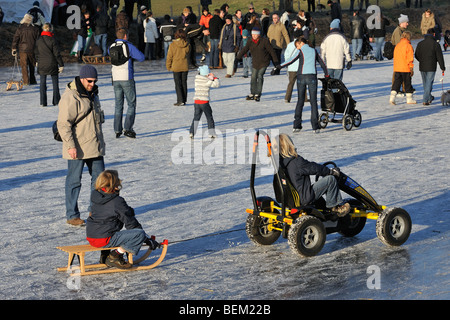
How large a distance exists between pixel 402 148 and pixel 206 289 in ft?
24.0

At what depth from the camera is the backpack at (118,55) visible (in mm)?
14070

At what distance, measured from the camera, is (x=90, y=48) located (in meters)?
29.8

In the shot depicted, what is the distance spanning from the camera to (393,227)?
807 cm

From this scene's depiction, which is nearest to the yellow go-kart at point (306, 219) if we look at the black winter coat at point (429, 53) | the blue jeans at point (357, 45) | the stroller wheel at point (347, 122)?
the stroller wheel at point (347, 122)

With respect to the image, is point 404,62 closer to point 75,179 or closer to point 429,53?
point 429,53

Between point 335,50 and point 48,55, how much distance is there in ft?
20.1

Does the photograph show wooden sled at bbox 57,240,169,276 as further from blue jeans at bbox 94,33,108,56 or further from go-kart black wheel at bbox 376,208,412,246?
blue jeans at bbox 94,33,108,56

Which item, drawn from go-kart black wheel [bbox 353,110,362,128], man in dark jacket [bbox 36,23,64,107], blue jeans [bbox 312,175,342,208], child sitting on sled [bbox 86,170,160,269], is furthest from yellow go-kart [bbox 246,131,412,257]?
man in dark jacket [bbox 36,23,64,107]

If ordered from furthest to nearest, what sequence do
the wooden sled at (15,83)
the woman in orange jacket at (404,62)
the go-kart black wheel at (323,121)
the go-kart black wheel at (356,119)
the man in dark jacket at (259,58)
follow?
the wooden sled at (15,83) < the man in dark jacket at (259,58) < the woman in orange jacket at (404,62) < the go-kart black wheel at (323,121) < the go-kart black wheel at (356,119)

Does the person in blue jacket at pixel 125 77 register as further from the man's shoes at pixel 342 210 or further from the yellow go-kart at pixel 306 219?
the man's shoes at pixel 342 210

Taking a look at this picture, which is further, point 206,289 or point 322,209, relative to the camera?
point 322,209

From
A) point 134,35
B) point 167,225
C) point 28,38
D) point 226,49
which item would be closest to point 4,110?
point 28,38

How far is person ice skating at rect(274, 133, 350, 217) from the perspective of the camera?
25.6 feet

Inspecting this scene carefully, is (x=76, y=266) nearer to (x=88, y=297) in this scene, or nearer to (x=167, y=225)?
(x=88, y=297)
